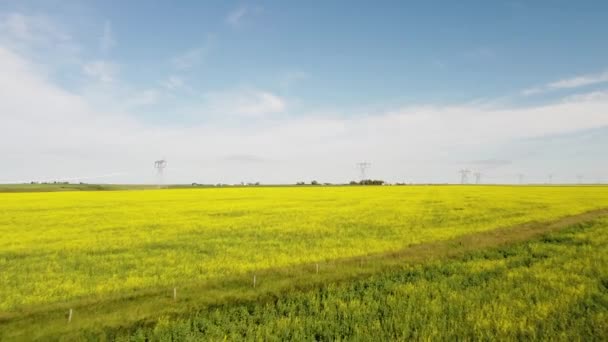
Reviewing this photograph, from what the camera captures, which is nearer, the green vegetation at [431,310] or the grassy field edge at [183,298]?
the green vegetation at [431,310]

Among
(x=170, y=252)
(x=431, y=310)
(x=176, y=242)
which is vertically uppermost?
(x=176, y=242)

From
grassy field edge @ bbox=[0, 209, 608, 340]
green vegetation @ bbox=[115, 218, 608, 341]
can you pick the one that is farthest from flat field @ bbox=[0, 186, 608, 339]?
green vegetation @ bbox=[115, 218, 608, 341]

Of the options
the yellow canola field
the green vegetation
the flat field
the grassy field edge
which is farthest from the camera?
the yellow canola field

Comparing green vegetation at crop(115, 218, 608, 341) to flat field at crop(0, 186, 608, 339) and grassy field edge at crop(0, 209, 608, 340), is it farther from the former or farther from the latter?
flat field at crop(0, 186, 608, 339)

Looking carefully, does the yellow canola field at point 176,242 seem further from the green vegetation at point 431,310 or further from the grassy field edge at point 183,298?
the green vegetation at point 431,310

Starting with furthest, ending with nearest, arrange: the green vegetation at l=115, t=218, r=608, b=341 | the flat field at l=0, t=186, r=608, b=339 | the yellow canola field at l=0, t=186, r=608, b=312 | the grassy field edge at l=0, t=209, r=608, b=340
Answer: the yellow canola field at l=0, t=186, r=608, b=312 → the flat field at l=0, t=186, r=608, b=339 → the grassy field edge at l=0, t=209, r=608, b=340 → the green vegetation at l=115, t=218, r=608, b=341

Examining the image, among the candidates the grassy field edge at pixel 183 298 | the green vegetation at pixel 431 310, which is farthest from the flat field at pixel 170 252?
the green vegetation at pixel 431 310

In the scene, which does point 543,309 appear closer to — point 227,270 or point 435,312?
point 435,312

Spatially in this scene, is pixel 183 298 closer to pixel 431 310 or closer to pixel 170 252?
pixel 431 310

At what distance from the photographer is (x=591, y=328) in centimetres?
864

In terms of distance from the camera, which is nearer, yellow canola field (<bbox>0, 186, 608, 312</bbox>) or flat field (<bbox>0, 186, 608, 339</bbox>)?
flat field (<bbox>0, 186, 608, 339</bbox>)

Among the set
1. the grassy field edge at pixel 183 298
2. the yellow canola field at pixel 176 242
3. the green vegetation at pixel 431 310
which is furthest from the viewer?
the yellow canola field at pixel 176 242

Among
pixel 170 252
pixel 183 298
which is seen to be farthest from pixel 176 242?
pixel 183 298

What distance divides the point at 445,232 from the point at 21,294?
70.4 ft
